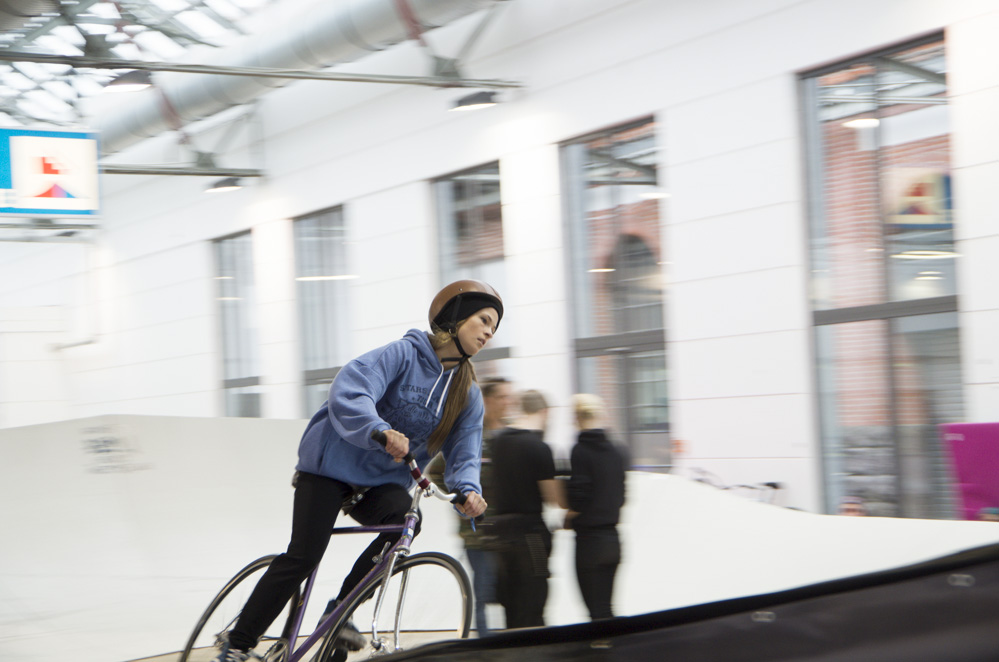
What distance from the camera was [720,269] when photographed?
934 centimetres

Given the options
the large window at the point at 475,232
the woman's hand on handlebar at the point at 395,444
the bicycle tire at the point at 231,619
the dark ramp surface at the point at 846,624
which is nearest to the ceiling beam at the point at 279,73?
the large window at the point at 475,232

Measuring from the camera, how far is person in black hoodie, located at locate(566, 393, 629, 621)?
178 inches

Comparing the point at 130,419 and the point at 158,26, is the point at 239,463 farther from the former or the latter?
the point at 158,26

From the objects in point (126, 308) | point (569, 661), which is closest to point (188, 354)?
→ point (126, 308)

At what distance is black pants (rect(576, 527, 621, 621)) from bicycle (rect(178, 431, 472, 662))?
4.24 ft

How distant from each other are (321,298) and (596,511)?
10223 mm

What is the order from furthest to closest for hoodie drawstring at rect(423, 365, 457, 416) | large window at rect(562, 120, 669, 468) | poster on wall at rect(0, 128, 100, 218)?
large window at rect(562, 120, 669, 468) → poster on wall at rect(0, 128, 100, 218) → hoodie drawstring at rect(423, 365, 457, 416)

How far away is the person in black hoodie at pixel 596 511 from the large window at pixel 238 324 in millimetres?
11261

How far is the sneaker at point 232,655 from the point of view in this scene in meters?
3.16

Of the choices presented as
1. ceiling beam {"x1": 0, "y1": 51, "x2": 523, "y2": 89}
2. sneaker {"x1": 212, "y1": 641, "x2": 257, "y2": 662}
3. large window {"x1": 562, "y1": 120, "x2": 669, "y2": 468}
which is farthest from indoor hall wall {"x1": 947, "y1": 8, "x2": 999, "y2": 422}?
sneaker {"x1": 212, "y1": 641, "x2": 257, "y2": 662}

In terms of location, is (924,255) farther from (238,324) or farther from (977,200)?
(238,324)

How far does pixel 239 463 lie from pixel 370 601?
11.9 ft

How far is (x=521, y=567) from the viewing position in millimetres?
4395

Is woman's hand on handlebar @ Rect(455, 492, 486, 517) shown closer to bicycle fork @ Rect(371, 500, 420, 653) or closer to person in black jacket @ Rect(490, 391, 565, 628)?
bicycle fork @ Rect(371, 500, 420, 653)
